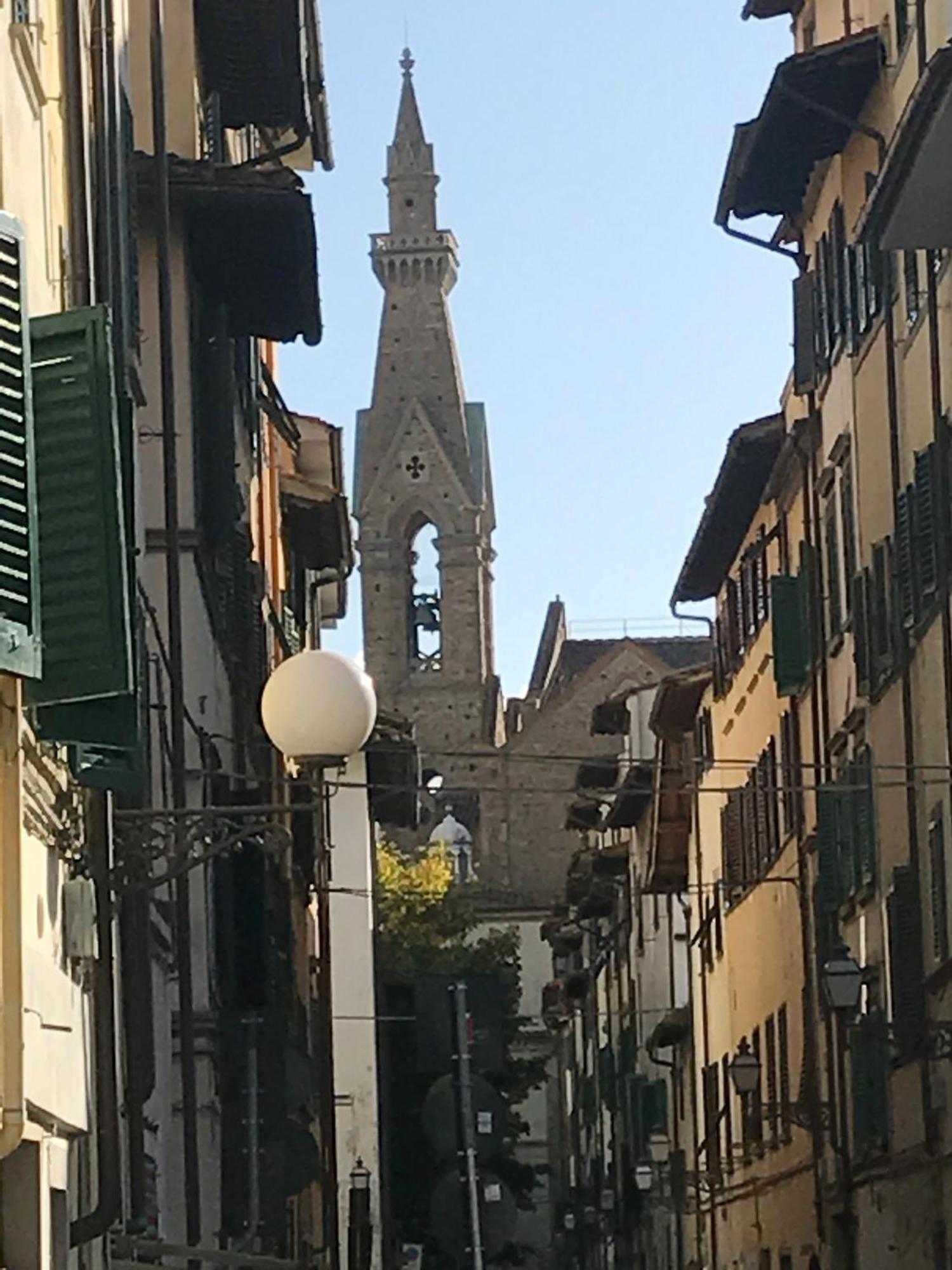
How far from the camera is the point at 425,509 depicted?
120 metres

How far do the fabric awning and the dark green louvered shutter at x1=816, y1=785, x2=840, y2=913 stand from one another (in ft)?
21.6

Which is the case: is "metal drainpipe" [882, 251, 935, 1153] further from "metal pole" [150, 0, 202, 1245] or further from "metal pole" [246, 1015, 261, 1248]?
"metal pole" [246, 1015, 261, 1248]

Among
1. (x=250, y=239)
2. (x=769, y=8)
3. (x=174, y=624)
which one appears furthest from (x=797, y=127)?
(x=174, y=624)

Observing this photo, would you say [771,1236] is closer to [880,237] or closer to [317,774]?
[880,237]

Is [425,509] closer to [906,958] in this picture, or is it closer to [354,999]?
[354,999]

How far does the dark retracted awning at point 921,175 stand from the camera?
16906 mm

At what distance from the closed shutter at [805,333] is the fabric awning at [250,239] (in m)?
5.83

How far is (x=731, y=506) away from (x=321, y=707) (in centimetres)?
2580

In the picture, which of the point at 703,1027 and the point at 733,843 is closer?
the point at 733,843

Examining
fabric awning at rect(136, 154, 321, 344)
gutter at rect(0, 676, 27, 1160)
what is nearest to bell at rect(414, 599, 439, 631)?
fabric awning at rect(136, 154, 321, 344)

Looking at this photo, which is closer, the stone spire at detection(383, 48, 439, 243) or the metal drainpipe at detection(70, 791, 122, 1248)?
the metal drainpipe at detection(70, 791, 122, 1248)

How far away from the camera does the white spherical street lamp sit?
11.1 m

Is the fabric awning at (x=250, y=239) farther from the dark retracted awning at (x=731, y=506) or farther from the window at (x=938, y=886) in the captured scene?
the dark retracted awning at (x=731, y=506)

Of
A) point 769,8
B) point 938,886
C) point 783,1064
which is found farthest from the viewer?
A: point 783,1064
